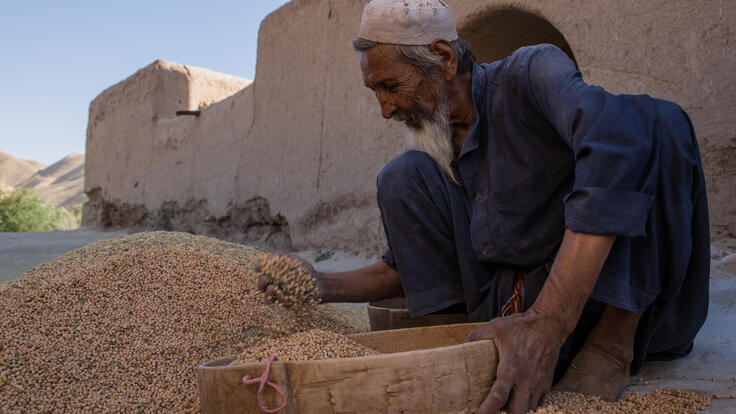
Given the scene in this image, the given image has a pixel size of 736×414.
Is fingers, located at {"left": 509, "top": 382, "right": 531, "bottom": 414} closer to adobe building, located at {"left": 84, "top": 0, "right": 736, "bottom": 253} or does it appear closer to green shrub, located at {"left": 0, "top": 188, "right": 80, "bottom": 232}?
adobe building, located at {"left": 84, "top": 0, "right": 736, "bottom": 253}

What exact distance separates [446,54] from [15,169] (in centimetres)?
6860

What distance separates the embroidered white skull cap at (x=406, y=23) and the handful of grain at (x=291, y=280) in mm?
765

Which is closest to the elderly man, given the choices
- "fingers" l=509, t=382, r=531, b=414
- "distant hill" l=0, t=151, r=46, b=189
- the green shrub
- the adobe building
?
"fingers" l=509, t=382, r=531, b=414

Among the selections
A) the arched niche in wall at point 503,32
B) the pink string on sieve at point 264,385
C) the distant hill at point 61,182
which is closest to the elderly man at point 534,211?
the pink string on sieve at point 264,385

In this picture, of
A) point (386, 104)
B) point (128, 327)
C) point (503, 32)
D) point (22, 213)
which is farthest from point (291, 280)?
point (22, 213)

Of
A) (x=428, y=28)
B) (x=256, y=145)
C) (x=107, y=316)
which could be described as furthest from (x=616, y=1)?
(x=256, y=145)

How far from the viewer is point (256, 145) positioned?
20.1 ft

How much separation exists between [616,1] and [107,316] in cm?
280

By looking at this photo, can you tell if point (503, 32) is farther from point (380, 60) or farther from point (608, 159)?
point (608, 159)

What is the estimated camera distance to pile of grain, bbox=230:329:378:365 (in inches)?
51.4

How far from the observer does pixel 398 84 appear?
1.75 m

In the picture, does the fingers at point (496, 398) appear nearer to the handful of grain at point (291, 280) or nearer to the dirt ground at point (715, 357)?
the dirt ground at point (715, 357)

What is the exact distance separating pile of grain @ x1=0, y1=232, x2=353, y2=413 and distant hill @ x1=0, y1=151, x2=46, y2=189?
62353 mm

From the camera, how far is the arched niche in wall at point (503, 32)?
12.6 feet
